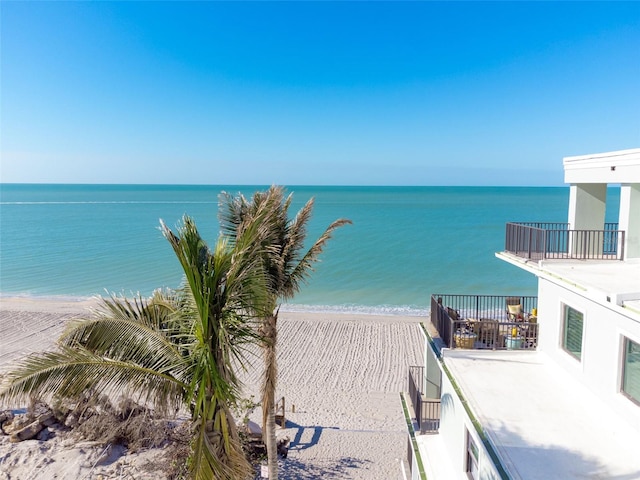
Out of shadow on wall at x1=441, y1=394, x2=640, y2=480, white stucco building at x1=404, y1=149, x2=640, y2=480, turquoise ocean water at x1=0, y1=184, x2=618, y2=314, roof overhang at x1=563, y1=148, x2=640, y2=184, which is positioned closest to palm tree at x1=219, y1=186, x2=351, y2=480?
white stucco building at x1=404, y1=149, x2=640, y2=480

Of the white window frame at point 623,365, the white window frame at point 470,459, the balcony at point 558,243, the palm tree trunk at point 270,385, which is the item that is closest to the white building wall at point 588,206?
the balcony at point 558,243

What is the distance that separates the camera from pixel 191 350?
5.79 m

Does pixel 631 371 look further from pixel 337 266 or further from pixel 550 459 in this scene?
pixel 337 266

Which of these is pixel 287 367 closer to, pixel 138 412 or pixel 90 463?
pixel 138 412

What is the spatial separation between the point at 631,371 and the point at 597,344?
0.81 metres

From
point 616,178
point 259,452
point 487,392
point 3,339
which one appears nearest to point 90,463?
point 259,452

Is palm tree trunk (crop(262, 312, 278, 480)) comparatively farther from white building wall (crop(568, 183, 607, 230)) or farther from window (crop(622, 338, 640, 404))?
white building wall (crop(568, 183, 607, 230))

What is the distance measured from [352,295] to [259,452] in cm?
2344

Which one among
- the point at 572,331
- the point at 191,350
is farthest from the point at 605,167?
the point at 191,350

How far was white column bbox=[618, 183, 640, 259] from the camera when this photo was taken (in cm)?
1052

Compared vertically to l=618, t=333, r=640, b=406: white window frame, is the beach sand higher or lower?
lower

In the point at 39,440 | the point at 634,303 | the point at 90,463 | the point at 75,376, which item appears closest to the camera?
the point at 75,376

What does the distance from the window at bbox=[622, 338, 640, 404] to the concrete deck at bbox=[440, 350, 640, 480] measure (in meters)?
0.51

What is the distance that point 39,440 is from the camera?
1028 cm
